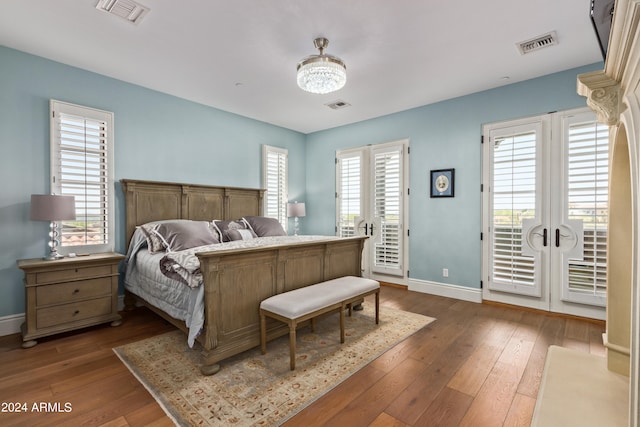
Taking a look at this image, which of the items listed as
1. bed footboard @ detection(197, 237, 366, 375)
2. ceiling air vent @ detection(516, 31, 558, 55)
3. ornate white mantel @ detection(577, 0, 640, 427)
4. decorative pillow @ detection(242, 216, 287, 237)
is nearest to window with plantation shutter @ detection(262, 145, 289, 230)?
decorative pillow @ detection(242, 216, 287, 237)

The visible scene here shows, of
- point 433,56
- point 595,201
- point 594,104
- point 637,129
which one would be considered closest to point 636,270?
point 637,129

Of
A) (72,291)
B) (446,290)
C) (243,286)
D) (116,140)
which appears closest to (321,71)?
(243,286)

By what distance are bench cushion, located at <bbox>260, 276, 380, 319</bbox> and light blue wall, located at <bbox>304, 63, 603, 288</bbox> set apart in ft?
6.14

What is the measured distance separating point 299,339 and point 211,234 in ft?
5.45

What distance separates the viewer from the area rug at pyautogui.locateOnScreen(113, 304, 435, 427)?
1.88 metres

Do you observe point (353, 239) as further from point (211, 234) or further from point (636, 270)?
point (636, 270)

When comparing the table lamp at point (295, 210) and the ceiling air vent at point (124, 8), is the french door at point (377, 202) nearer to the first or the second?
the table lamp at point (295, 210)

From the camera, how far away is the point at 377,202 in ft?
17.0

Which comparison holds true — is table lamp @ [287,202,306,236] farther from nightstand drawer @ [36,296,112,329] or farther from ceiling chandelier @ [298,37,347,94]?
nightstand drawer @ [36,296,112,329]

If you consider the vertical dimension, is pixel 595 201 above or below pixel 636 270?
above

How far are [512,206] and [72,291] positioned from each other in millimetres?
5004

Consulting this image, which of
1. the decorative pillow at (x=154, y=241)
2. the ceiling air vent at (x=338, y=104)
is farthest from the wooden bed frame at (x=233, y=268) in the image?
the ceiling air vent at (x=338, y=104)

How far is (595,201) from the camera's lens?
3.31m

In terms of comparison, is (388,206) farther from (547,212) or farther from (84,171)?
(84,171)
